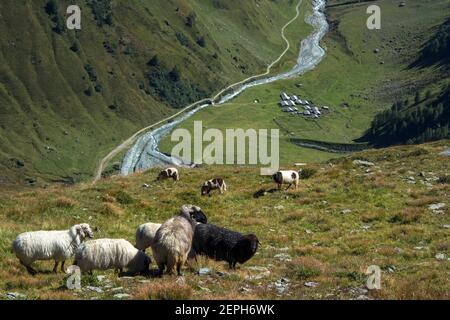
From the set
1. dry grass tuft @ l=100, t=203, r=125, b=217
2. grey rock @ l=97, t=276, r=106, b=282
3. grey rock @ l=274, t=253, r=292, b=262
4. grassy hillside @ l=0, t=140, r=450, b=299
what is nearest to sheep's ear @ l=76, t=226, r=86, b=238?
grassy hillside @ l=0, t=140, r=450, b=299

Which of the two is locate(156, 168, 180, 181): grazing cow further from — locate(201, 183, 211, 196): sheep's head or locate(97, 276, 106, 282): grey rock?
locate(97, 276, 106, 282): grey rock

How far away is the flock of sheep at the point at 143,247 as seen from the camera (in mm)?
17297

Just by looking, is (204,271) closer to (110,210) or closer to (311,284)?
(311,284)

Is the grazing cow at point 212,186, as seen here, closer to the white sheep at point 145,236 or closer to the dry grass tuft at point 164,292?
the white sheep at point 145,236

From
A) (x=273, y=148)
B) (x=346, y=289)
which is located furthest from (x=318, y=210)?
(x=273, y=148)

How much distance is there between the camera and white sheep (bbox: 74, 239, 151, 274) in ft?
58.4

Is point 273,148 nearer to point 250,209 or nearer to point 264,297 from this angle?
point 250,209

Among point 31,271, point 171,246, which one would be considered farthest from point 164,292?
point 31,271

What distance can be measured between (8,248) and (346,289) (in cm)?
1248

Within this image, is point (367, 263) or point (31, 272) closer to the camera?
point (31, 272)

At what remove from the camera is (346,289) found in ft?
52.2

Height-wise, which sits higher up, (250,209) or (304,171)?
(304,171)
